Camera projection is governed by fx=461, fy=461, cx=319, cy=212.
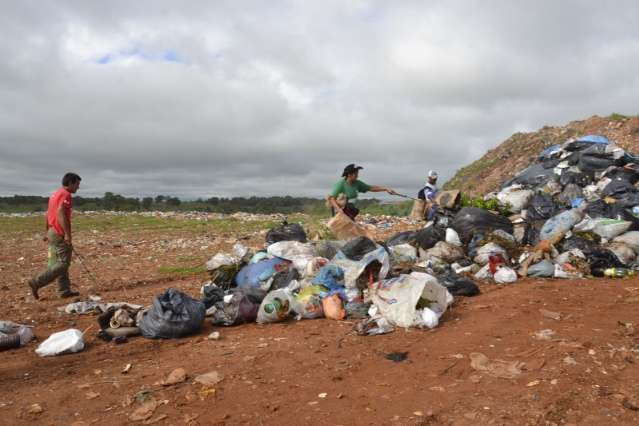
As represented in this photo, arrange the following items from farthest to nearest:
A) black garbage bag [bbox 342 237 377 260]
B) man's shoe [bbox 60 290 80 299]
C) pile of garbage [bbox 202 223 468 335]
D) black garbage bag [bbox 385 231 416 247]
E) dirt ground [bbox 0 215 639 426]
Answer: black garbage bag [bbox 385 231 416 247] → man's shoe [bbox 60 290 80 299] → black garbage bag [bbox 342 237 377 260] → pile of garbage [bbox 202 223 468 335] → dirt ground [bbox 0 215 639 426]

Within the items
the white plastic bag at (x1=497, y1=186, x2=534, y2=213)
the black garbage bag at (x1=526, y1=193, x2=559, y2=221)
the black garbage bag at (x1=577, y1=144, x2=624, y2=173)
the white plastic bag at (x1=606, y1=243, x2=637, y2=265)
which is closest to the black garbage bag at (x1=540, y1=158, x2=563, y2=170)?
the black garbage bag at (x1=577, y1=144, x2=624, y2=173)

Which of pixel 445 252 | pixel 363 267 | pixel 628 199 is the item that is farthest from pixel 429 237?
pixel 628 199

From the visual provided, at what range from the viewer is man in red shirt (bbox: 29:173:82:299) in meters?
5.25

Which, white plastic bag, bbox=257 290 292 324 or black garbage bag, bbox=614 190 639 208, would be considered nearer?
white plastic bag, bbox=257 290 292 324

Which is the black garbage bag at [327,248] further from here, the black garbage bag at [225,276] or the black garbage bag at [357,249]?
the black garbage bag at [225,276]

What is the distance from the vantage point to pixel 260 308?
4.13 meters

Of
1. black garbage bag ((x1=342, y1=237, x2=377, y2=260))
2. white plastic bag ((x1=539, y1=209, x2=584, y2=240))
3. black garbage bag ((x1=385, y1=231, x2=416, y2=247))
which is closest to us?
black garbage bag ((x1=342, y1=237, x2=377, y2=260))

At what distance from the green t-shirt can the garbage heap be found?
0.73 meters

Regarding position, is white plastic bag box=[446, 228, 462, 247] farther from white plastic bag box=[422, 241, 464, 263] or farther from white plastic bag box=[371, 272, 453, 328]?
white plastic bag box=[371, 272, 453, 328]

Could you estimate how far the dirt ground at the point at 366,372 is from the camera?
Answer: 7.93ft

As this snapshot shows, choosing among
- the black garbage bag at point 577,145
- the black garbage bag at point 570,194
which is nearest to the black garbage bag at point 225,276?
the black garbage bag at point 570,194

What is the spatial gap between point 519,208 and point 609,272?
206 cm

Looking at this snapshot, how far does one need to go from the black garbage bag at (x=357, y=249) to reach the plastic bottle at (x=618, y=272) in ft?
8.22

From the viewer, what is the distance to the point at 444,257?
→ 568cm
